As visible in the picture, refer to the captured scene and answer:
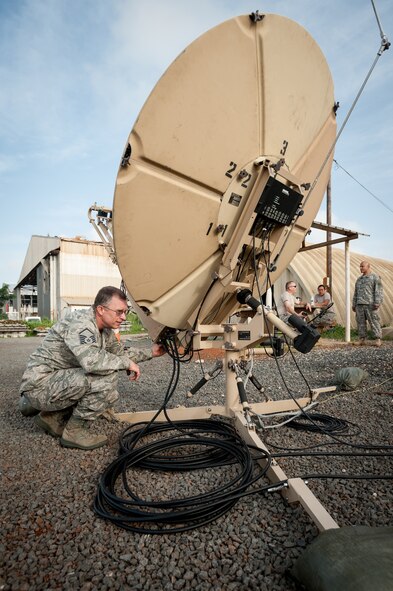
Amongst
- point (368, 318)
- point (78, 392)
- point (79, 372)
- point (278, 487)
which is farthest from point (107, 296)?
point (368, 318)

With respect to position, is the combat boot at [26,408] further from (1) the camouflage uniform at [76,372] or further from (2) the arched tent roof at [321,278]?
(2) the arched tent roof at [321,278]

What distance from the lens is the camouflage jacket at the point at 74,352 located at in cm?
256

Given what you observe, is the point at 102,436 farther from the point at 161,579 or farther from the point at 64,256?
the point at 64,256

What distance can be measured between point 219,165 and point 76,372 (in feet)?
5.96

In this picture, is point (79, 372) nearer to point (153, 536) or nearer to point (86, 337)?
point (86, 337)

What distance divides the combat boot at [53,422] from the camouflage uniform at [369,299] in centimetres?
683

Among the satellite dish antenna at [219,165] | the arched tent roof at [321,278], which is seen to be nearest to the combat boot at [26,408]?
the satellite dish antenna at [219,165]

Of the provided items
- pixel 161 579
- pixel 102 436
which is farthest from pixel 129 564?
pixel 102 436

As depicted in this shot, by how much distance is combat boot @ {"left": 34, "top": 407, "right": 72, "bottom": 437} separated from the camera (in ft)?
9.30

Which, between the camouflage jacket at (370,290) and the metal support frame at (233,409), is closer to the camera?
the metal support frame at (233,409)

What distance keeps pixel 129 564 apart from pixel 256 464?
1.04 metres

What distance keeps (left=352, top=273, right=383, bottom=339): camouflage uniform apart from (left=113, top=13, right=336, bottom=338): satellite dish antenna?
561 centimetres

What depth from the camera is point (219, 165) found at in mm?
2316

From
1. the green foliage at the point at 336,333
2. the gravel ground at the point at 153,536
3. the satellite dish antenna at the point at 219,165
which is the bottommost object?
the green foliage at the point at 336,333
